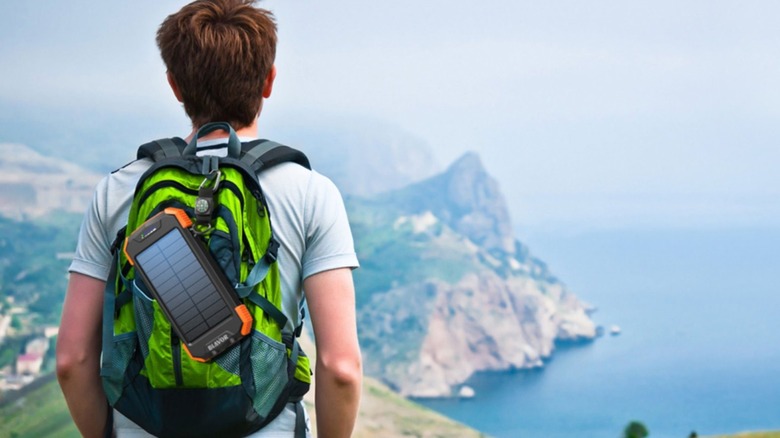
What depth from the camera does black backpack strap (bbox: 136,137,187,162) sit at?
1229 mm

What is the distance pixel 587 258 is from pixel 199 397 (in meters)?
23.7

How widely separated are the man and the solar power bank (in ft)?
0.32

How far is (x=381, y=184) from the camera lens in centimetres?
2439

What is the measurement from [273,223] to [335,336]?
0.49 feet

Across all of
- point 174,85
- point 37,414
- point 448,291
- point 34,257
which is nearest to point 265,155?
point 174,85

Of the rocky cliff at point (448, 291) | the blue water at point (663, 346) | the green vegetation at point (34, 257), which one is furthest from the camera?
the rocky cliff at point (448, 291)

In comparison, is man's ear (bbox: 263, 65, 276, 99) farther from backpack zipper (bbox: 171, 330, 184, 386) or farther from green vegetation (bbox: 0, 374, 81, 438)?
green vegetation (bbox: 0, 374, 81, 438)

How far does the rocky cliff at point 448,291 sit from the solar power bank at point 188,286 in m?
20.5

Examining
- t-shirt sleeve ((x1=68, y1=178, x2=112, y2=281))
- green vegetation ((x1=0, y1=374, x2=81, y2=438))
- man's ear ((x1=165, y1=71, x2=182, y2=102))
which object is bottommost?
green vegetation ((x1=0, y1=374, x2=81, y2=438))

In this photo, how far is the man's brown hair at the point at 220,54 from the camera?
122cm

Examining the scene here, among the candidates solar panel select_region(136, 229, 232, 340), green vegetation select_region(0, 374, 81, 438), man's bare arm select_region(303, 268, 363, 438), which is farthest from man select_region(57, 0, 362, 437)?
green vegetation select_region(0, 374, 81, 438)

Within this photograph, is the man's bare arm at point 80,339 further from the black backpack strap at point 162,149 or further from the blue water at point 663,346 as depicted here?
the blue water at point 663,346

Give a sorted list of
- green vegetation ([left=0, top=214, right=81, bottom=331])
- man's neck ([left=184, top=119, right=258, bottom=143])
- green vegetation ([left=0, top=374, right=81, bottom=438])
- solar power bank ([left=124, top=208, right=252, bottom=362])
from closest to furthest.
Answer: solar power bank ([left=124, top=208, right=252, bottom=362]) < man's neck ([left=184, top=119, right=258, bottom=143]) < green vegetation ([left=0, top=374, right=81, bottom=438]) < green vegetation ([left=0, top=214, right=81, bottom=331])

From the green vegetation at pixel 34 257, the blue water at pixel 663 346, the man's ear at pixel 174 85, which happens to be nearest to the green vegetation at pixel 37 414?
the green vegetation at pixel 34 257
